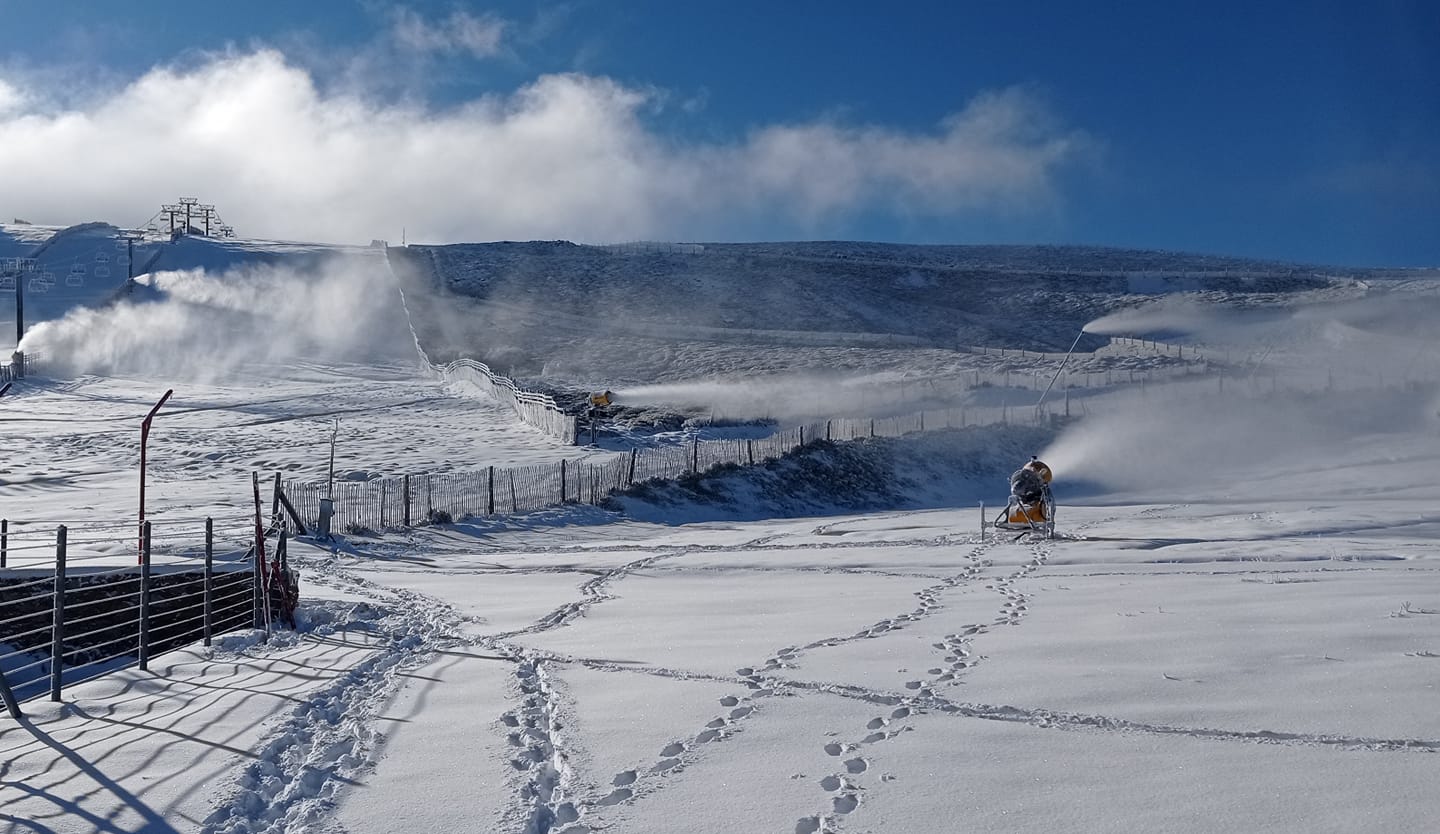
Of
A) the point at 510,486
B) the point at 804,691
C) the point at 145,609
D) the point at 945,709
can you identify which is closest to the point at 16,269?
the point at 510,486

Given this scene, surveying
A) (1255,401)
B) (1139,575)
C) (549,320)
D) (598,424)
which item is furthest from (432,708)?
(549,320)

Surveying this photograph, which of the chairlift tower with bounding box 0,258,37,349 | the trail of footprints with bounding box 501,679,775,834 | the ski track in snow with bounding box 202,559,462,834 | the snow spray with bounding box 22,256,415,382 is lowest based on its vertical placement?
the ski track in snow with bounding box 202,559,462,834

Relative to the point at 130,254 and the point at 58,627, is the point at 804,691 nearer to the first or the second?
the point at 58,627

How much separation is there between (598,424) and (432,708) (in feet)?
113

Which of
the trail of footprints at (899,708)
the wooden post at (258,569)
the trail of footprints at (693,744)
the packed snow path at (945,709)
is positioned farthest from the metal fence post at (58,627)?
the trail of footprints at (899,708)

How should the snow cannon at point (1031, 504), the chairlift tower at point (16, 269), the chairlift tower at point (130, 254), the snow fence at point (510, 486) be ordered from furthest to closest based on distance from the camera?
1. the chairlift tower at point (130, 254)
2. the chairlift tower at point (16, 269)
3. the snow fence at point (510, 486)
4. the snow cannon at point (1031, 504)

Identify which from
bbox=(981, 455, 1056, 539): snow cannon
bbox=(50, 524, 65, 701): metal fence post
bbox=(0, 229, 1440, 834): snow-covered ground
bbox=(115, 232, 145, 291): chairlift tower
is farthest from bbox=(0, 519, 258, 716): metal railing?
bbox=(115, 232, 145, 291): chairlift tower

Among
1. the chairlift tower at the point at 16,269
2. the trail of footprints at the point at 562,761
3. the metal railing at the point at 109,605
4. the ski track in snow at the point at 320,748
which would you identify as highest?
the chairlift tower at the point at 16,269

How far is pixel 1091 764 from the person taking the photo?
6293 mm

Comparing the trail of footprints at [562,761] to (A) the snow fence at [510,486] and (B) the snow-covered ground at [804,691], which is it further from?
(A) the snow fence at [510,486]

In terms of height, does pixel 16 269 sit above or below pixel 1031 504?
above

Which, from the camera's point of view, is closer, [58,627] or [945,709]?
[945,709]

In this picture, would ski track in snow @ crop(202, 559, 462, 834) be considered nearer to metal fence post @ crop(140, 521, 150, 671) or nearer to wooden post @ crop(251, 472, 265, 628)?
wooden post @ crop(251, 472, 265, 628)

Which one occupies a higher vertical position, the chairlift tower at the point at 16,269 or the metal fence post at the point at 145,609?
the chairlift tower at the point at 16,269
